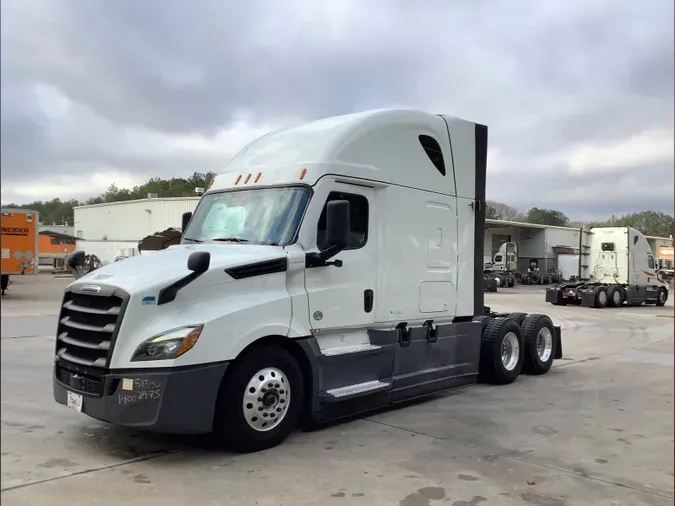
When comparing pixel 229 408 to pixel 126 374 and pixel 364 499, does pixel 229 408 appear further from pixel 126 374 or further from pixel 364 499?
pixel 364 499

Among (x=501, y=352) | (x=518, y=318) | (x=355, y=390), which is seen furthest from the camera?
(x=518, y=318)

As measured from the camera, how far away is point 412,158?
24.4ft

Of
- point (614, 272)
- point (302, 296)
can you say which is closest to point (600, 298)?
point (614, 272)

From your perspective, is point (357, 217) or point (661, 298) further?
point (661, 298)

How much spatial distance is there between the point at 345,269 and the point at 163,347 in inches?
86.1

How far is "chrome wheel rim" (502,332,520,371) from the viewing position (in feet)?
30.0

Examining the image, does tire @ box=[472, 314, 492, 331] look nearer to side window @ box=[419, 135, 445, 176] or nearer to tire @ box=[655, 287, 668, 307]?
side window @ box=[419, 135, 445, 176]

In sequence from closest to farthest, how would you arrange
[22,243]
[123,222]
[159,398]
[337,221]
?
[159,398] → [337,221] → [22,243] → [123,222]

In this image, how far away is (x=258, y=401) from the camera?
220 inches

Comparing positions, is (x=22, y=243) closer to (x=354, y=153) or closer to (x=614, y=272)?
(x=354, y=153)

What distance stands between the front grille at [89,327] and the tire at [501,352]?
5505 mm

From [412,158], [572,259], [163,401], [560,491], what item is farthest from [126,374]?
[572,259]

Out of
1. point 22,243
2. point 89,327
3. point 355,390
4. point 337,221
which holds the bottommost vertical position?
point 355,390

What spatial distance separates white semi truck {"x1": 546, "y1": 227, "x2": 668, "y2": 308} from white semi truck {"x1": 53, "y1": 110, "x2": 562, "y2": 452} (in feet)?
65.1
